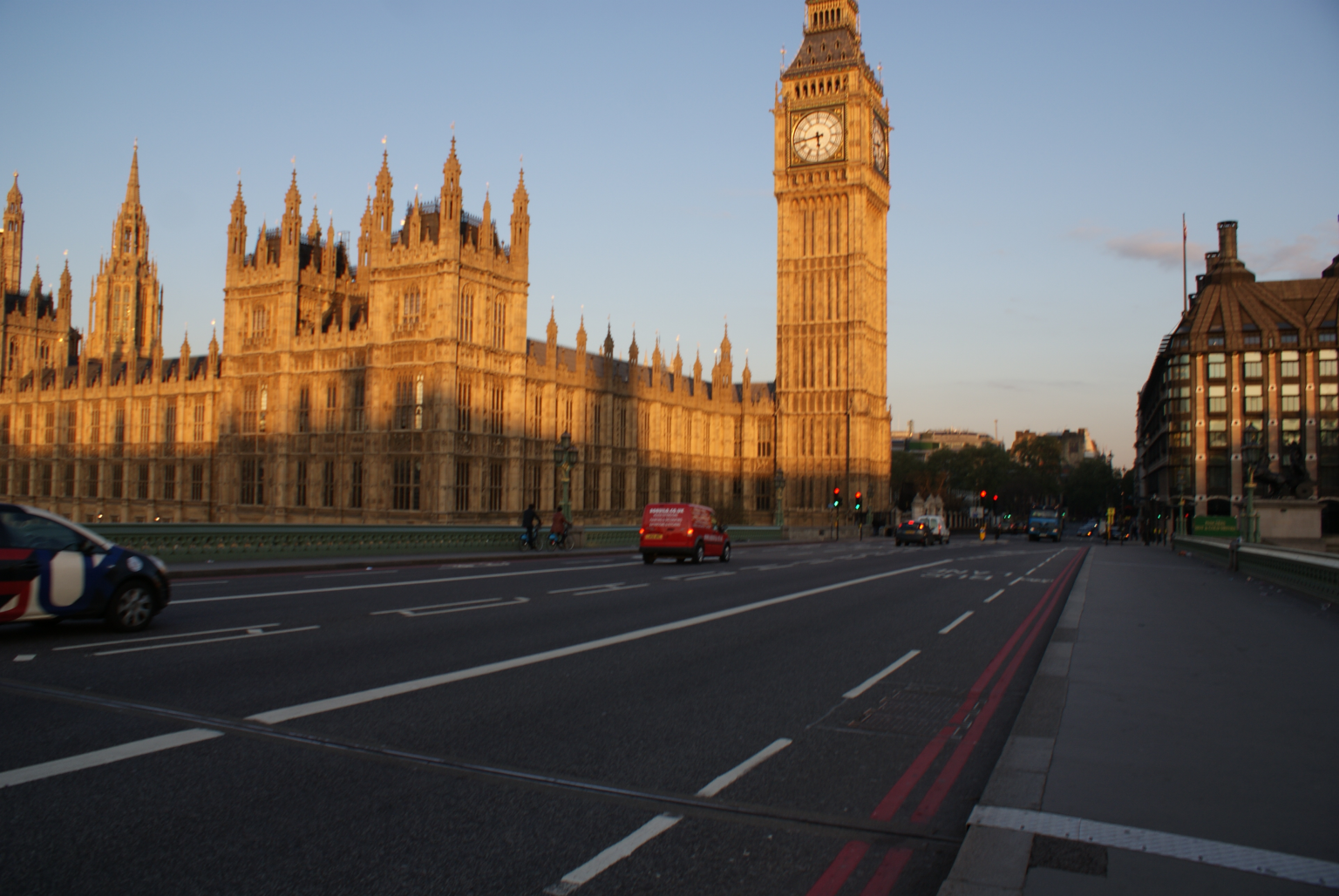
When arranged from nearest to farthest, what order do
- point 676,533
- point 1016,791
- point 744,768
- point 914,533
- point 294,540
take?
point 1016,791
point 744,768
point 294,540
point 676,533
point 914,533

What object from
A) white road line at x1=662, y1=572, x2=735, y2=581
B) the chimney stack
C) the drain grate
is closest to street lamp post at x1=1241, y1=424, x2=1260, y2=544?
white road line at x1=662, y1=572, x2=735, y2=581

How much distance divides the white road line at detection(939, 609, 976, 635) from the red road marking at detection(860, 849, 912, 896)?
8.87m

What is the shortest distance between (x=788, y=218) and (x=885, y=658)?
70.9m

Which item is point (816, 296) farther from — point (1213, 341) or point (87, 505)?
point (87, 505)

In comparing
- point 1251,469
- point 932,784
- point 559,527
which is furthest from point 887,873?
point 1251,469

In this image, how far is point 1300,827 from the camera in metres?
5.07

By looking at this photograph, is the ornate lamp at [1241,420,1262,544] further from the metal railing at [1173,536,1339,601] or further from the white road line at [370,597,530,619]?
the white road line at [370,597,530,619]

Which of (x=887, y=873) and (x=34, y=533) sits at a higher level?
(x=34, y=533)

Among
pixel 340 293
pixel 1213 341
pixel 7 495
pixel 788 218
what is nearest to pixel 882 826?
pixel 340 293

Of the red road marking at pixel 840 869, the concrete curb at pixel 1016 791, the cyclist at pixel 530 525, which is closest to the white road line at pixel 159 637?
the red road marking at pixel 840 869

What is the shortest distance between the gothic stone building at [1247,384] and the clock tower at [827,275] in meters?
31.2

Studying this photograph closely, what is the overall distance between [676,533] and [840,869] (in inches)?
947

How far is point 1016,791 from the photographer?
18.4 feet

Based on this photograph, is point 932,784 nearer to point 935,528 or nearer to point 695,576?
point 695,576
